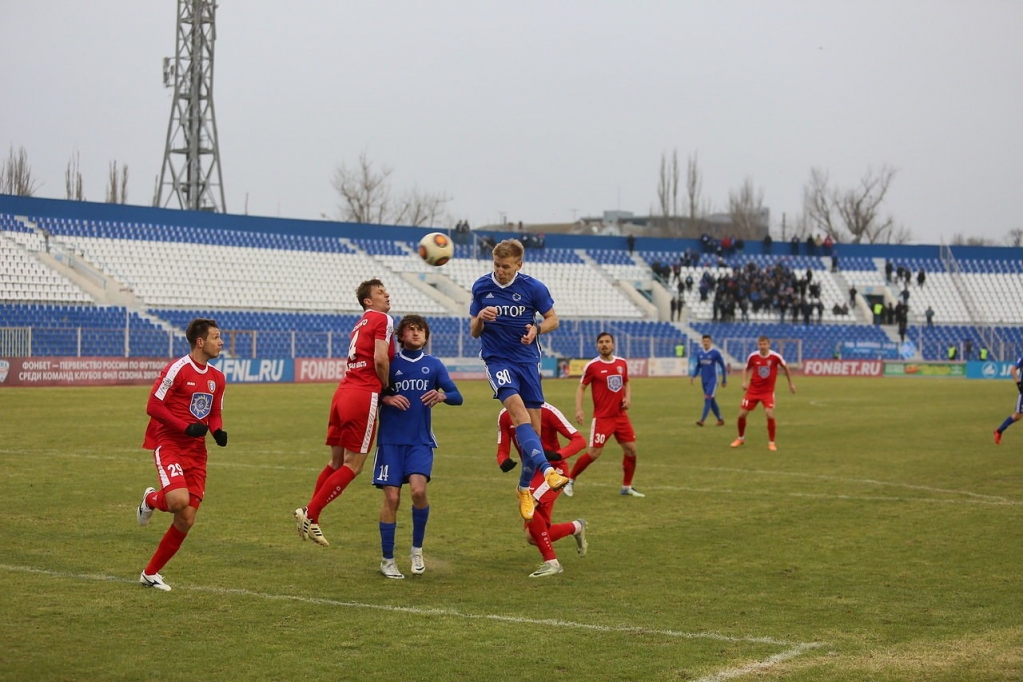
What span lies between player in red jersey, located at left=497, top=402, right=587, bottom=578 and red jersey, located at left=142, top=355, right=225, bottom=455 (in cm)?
244

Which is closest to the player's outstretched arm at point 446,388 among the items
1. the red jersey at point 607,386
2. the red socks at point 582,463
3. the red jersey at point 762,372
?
the red socks at point 582,463

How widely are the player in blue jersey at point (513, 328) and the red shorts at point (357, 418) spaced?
1.13 metres

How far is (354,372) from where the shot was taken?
10734 mm

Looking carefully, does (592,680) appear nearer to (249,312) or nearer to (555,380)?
(555,380)

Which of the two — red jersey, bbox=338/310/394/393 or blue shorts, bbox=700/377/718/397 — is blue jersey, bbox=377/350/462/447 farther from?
blue shorts, bbox=700/377/718/397

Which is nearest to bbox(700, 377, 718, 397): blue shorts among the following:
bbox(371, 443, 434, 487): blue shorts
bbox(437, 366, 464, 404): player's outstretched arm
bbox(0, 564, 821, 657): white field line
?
bbox(437, 366, 464, 404): player's outstretched arm

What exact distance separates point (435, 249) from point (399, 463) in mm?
2764

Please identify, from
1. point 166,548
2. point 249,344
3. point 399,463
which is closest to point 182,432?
point 166,548

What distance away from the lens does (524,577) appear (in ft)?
32.9

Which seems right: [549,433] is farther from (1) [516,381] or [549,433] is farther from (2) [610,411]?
(2) [610,411]

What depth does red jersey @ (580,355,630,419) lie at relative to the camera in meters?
15.5

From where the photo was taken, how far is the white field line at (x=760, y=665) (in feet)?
23.0

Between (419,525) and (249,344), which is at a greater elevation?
(249,344)

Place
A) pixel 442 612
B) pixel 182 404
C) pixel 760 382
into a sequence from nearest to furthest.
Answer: pixel 442 612
pixel 182 404
pixel 760 382
